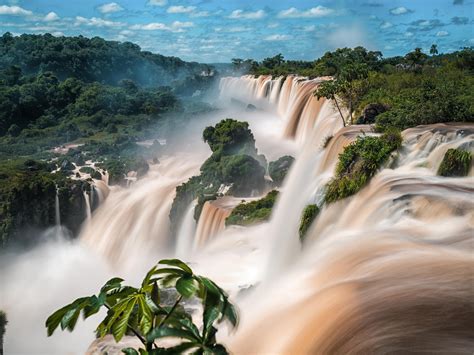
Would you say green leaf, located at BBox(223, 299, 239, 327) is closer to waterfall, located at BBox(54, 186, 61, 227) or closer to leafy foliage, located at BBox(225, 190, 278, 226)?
leafy foliage, located at BBox(225, 190, 278, 226)

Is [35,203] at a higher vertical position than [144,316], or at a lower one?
lower

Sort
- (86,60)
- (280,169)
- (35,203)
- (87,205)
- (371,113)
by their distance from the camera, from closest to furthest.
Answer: (371,113) → (280,169) → (87,205) → (35,203) → (86,60)

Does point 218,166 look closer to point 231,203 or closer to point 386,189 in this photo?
point 231,203

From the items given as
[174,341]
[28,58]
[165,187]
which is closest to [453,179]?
[174,341]

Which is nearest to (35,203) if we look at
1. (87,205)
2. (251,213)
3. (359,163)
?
(87,205)

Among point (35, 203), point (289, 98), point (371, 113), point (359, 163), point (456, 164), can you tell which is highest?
point (371, 113)

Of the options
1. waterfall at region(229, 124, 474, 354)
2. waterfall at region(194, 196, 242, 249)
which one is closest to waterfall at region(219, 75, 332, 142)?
waterfall at region(194, 196, 242, 249)

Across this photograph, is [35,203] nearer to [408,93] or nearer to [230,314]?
[408,93]
